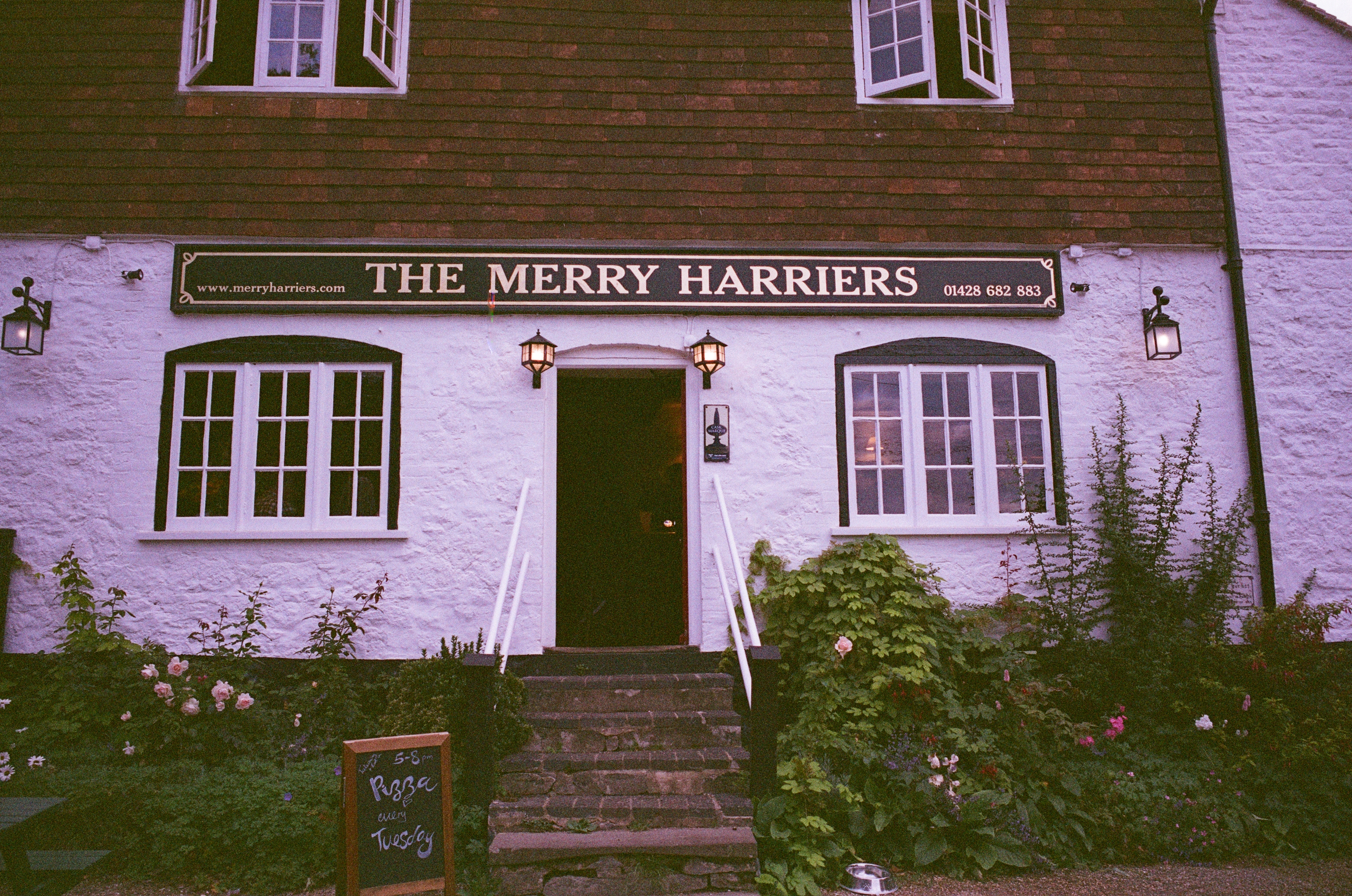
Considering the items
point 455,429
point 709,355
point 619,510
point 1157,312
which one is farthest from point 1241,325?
point 455,429

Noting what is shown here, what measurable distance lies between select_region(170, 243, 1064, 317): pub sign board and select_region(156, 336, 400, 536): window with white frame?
0.43m

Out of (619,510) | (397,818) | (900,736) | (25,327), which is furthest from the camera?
(619,510)

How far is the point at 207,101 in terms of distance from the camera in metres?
6.69

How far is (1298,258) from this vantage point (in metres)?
6.95

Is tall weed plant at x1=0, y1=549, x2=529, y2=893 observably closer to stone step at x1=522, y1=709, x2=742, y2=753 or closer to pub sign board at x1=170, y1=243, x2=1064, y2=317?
stone step at x1=522, y1=709, x2=742, y2=753

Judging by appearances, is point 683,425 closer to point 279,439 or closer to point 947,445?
point 947,445

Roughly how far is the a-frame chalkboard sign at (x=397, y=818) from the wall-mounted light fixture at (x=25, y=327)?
4996 millimetres

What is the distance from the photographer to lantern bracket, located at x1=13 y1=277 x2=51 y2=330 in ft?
20.2

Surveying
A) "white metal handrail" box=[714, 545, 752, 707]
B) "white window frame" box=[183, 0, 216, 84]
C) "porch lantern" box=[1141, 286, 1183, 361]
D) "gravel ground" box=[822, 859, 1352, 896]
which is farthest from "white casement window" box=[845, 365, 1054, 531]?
"white window frame" box=[183, 0, 216, 84]

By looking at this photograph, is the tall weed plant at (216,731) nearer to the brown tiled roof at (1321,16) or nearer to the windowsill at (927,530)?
the windowsill at (927,530)

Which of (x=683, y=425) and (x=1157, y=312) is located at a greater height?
(x=1157, y=312)

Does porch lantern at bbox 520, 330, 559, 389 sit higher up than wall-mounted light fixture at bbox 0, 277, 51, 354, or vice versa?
wall-mounted light fixture at bbox 0, 277, 51, 354

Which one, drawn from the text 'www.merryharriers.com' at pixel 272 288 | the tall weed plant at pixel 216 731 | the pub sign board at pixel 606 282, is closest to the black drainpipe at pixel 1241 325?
the pub sign board at pixel 606 282

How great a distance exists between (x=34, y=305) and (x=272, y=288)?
1909 mm
